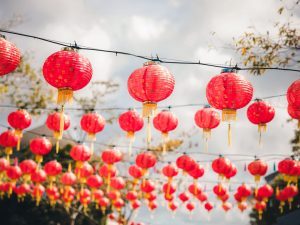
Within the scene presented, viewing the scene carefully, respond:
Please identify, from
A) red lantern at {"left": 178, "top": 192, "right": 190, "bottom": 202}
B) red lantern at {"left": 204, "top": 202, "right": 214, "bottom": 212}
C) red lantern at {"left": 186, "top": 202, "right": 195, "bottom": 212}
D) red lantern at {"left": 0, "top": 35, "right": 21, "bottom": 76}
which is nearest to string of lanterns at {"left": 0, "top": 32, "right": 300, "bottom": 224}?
red lantern at {"left": 0, "top": 35, "right": 21, "bottom": 76}

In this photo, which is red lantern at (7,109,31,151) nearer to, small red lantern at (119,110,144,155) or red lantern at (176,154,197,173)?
small red lantern at (119,110,144,155)

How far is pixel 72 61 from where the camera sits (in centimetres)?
524

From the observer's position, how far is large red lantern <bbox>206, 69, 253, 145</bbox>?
554 centimetres

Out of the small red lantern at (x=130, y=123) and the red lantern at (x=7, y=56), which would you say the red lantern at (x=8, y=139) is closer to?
the small red lantern at (x=130, y=123)

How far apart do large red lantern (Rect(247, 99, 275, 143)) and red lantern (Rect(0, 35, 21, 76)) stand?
455 cm

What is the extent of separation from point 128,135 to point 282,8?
13.7ft

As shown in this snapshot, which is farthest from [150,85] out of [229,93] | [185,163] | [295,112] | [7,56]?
[185,163]

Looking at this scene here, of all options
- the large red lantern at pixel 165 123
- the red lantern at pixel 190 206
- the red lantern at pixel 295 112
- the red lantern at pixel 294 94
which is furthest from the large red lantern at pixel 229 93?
the red lantern at pixel 190 206

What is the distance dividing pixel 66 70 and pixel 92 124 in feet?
11.6

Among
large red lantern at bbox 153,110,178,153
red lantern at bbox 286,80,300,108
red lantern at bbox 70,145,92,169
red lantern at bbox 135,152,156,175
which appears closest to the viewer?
red lantern at bbox 286,80,300,108

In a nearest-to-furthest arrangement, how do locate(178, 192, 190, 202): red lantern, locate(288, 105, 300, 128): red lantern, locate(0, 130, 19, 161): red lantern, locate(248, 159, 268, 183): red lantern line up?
locate(288, 105, 300, 128): red lantern, locate(0, 130, 19, 161): red lantern, locate(248, 159, 268, 183): red lantern, locate(178, 192, 190, 202): red lantern

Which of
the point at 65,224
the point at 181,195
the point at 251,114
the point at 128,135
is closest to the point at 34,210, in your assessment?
the point at 65,224

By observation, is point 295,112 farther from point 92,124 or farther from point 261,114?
point 92,124

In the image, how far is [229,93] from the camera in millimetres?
5523
